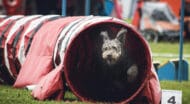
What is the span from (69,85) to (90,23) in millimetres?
719

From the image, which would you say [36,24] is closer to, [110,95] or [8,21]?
[8,21]

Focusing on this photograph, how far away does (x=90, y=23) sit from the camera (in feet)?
25.7

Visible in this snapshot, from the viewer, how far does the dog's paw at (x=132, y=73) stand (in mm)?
7953

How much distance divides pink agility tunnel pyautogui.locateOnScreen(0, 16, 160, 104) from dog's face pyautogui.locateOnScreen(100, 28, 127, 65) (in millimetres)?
119

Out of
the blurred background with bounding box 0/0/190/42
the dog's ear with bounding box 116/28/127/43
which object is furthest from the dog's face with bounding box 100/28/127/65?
the blurred background with bounding box 0/0/190/42

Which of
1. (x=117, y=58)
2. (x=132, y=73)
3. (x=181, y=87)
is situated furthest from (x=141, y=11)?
(x=117, y=58)

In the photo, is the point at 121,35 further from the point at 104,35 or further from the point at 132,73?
the point at 132,73

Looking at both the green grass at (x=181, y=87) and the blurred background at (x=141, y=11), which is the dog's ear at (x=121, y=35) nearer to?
the green grass at (x=181, y=87)

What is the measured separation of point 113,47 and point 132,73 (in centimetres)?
47

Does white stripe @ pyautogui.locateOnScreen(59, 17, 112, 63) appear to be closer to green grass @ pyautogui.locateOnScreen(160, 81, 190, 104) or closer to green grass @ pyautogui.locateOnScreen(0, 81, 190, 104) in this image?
green grass @ pyautogui.locateOnScreen(0, 81, 190, 104)

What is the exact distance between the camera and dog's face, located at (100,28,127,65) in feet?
25.0

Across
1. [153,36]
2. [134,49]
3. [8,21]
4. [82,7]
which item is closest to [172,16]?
[153,36]

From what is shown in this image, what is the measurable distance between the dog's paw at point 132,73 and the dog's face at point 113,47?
0.68 ft

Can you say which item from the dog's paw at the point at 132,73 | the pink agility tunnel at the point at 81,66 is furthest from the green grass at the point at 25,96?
the dog's paw at the point at 132,73
